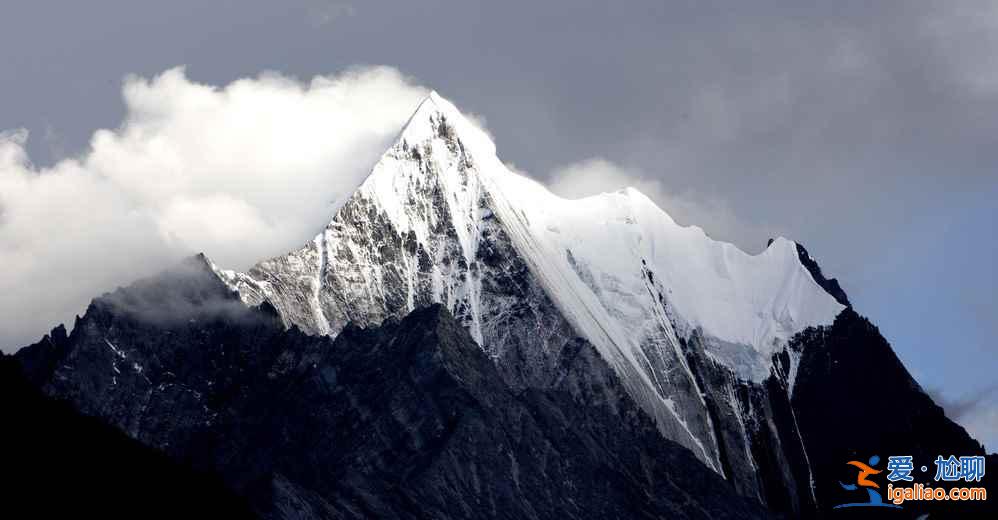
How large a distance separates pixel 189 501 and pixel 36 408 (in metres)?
16.3

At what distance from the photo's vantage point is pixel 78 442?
625ft

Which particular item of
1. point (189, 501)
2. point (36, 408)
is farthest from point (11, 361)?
point (189, 501)

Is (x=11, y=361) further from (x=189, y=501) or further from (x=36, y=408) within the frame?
(x=189, y=501)

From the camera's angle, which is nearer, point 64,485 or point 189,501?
point 64,485

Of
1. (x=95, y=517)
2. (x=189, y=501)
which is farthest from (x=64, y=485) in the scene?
(x=189, y=501)

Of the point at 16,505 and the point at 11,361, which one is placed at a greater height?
the point at 11,361

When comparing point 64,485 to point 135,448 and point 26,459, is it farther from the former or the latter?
point 135,448

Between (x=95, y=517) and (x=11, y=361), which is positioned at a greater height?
(x=11, y=361)

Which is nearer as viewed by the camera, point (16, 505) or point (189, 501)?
point (16, 505)

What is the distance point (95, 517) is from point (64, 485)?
12.7ft

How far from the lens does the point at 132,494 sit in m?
188

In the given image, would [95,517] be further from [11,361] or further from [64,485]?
[11,361]

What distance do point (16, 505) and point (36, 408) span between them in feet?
68.4

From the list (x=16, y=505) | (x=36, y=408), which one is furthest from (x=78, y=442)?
(x=16, y=505)
